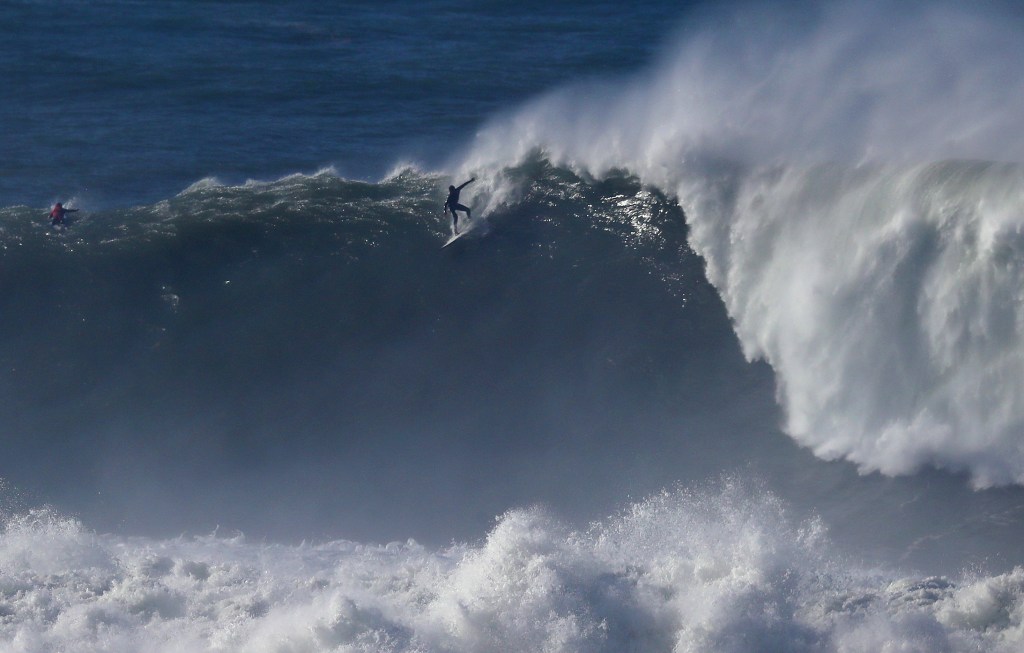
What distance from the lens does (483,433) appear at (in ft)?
51.0

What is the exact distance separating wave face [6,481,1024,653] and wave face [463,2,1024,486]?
7.25ft

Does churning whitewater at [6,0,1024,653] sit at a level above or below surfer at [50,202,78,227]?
below

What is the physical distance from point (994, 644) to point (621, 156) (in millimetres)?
10576

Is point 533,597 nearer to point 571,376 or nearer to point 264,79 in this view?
point 571,376

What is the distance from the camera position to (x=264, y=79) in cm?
2614

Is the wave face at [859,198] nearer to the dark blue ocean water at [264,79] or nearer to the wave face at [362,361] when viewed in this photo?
the wave face at [362,361]

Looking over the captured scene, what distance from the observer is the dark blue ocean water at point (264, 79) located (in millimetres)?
21859

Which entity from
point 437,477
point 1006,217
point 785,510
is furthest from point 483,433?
point 1006,217

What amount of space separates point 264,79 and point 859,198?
50.4 ft

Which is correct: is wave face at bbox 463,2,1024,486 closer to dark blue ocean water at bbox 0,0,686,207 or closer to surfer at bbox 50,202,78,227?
dark blue ocean water at bbox 0,0,686,207

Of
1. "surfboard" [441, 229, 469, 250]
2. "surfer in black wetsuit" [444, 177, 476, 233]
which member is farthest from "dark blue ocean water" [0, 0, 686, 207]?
"surfboard" [441, 229, 469, 250]

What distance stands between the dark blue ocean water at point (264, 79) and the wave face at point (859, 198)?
3.78 m

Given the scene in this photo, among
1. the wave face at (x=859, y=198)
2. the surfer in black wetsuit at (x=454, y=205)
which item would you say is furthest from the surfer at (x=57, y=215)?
the wave face at (x=859, y=198)

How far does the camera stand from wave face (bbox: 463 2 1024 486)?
13.7 meters
